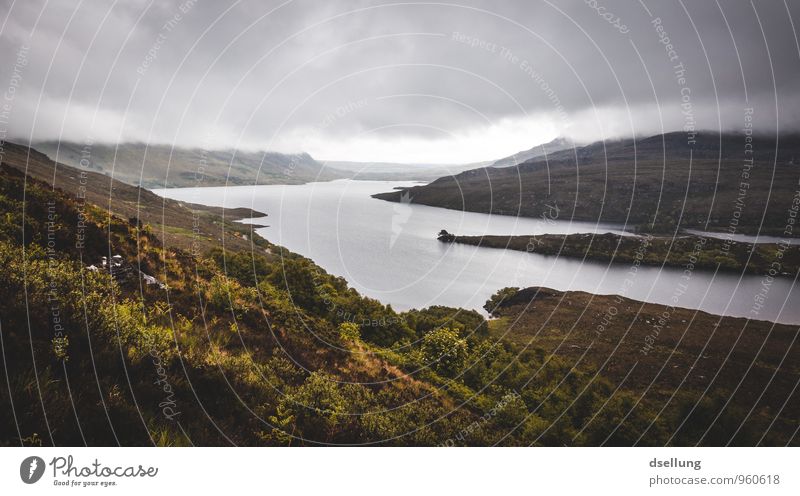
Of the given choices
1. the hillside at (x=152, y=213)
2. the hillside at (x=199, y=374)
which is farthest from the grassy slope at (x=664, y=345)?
the hillside at (x=152, y=213)

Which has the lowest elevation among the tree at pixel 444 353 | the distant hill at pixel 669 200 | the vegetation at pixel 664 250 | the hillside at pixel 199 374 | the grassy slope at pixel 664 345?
the grassy slope at pixel 664 345

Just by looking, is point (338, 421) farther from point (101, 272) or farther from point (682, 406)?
point (682, 406)

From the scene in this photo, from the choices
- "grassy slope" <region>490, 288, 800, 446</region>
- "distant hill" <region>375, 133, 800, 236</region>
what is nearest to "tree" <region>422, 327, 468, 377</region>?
"grassy slope" <region>490, 288, 800, 446</region>

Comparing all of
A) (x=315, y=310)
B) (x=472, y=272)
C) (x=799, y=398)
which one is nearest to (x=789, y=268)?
(x=472, y=272)

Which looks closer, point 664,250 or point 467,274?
point 467,274

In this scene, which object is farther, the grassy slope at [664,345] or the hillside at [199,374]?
the grassy slope at [664,345]

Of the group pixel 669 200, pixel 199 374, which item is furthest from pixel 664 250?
pixel 199 374

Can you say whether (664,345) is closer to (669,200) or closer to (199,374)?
(199,374)

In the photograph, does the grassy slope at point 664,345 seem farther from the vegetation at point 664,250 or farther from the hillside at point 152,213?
the vegetation at point 664,250
